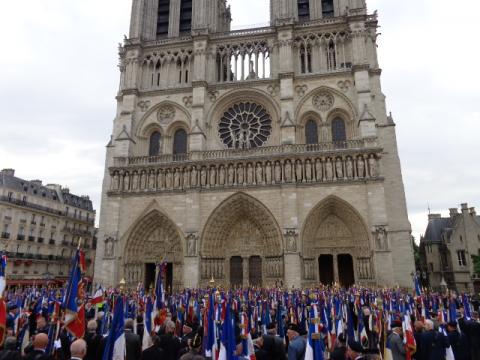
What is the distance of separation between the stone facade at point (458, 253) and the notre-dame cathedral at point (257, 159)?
13158mm

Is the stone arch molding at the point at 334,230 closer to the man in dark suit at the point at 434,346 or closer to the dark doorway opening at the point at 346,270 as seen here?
the dark doorway opening at the point at 346,270

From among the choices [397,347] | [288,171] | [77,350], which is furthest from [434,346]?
[288,171]

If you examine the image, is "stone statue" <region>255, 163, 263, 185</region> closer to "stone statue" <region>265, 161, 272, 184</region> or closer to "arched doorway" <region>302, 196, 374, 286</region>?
"stone statue" <region>265, 161, 272, 184</region>

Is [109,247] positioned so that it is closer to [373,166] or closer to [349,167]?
[349,167]

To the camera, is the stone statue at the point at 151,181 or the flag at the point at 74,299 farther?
the stone statue at the point at 151,181

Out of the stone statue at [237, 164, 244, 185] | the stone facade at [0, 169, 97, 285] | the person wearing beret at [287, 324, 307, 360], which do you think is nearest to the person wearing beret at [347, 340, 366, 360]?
the person wearing beret at [287, 324, 307, 360]

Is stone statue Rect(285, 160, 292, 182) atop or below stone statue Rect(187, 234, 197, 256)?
atop

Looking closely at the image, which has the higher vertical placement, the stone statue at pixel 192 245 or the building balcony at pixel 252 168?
the building balcony at pixel 252 168

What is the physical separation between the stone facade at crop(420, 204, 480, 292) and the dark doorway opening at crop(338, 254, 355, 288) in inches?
459

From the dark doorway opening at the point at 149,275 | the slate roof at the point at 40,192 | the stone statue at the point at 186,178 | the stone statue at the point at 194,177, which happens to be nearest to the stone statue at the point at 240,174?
the stone statue at the point at 194,177

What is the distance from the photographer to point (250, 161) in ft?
76.0

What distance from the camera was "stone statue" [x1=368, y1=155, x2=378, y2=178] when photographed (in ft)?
70.3

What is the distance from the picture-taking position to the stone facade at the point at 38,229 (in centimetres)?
2872

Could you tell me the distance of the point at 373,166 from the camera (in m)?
21.5
